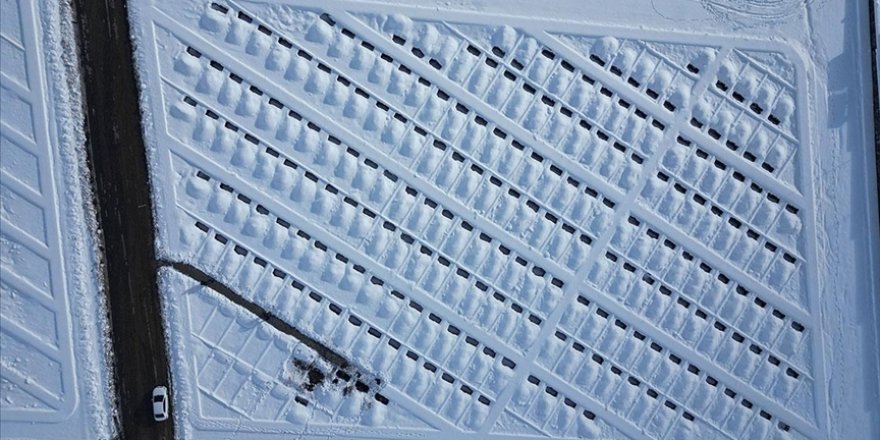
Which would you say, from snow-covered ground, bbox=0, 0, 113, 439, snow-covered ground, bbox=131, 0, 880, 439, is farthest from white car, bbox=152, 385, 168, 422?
snow-covered ground, bbox=0, 0, 113, 439

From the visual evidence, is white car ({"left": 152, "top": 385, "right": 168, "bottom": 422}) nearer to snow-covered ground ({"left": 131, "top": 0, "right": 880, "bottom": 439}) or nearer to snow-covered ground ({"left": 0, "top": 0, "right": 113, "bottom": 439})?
snow-covered ground ({"left": 131, "top": 0, "right": 880, "bottom": 439})

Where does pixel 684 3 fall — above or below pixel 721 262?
above

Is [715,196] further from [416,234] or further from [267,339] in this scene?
[267,339]

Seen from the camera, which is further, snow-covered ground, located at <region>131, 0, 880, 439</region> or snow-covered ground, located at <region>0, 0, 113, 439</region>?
snow-covered ground, located at <region>131, 0, 880, 439</region>

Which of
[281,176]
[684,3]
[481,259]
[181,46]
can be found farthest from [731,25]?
[181,46]

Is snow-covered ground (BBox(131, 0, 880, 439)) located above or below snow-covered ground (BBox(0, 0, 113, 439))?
above
